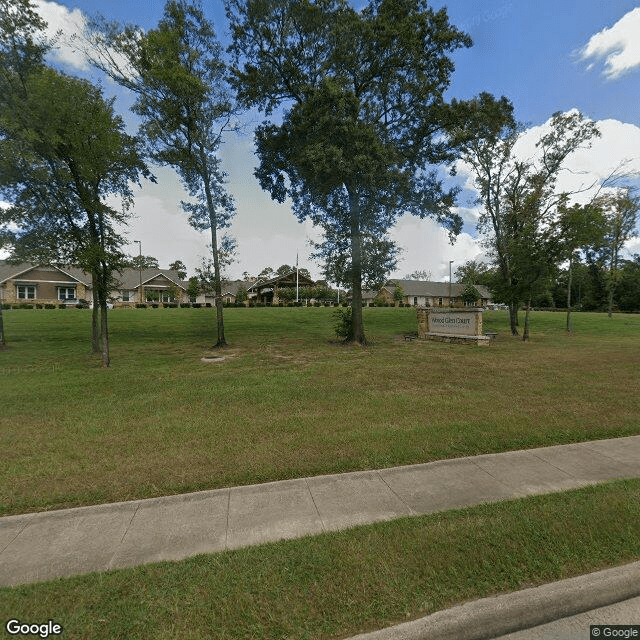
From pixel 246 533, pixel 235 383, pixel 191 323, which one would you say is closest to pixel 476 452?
pixel 246 533

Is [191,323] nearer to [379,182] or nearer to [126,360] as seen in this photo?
[126,360]

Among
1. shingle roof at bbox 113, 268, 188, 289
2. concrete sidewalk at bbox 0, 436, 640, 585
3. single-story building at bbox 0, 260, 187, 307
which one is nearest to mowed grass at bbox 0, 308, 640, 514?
concrete sidewalk at bbox 0, 436, 640, 585

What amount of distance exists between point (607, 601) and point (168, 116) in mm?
18085

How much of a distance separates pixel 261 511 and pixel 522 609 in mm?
2283

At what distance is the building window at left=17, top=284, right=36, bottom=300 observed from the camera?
43031mm

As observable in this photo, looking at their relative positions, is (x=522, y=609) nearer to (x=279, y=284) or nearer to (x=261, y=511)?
(x=261, y=511)

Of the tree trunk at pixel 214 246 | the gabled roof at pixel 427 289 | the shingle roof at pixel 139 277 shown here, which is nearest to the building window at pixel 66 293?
the shingle roof at pixel 139 277

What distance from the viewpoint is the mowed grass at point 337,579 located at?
211cm

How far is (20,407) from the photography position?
6559 millimetres

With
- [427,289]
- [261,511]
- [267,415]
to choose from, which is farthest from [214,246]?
[427,289]

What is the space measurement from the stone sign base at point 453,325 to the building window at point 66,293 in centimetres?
4948

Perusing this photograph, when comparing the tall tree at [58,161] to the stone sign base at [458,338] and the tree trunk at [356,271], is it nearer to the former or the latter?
the tree trunk at [356,271]

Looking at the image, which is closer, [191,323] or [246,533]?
[246,533]

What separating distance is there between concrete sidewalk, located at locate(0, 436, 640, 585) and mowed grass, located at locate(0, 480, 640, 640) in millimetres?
219
